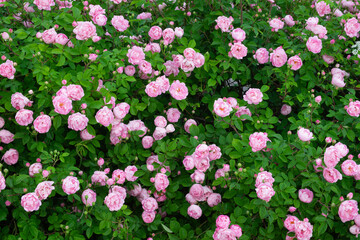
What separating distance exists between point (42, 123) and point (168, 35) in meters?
1.05

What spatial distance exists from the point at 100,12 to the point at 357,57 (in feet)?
6.22

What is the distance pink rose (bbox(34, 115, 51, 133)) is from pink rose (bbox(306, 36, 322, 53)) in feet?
5.94

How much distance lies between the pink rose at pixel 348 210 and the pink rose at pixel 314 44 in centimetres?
112

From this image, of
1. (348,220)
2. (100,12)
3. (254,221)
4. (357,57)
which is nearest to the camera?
(348,220)

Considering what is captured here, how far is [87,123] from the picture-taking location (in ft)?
7.47

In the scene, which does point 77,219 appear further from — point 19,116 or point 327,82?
point 327,82

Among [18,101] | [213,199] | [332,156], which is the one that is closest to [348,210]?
[332,156]

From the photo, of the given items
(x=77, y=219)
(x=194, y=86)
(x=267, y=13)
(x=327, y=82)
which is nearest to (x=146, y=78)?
(x=194, y=86)

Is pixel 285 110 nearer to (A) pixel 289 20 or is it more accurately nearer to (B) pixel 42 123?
(A) pixel 289 20

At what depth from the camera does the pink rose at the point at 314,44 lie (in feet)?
8.89

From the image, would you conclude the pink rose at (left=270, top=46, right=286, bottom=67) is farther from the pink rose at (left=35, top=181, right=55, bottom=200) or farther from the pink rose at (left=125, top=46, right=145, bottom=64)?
the pink rose at (left=35, top=181, right=55, bottom=200)

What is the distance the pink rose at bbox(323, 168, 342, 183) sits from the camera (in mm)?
2139

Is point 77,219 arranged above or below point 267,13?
below

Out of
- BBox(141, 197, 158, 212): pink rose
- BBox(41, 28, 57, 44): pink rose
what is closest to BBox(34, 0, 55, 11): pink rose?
BBox(41, 28, 57, 44): pink rose
